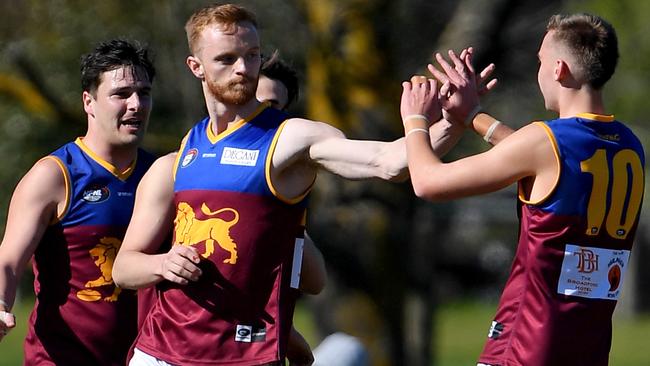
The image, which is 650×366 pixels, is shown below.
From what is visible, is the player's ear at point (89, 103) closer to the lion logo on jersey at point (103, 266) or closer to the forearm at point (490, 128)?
the lion logo on jersey at point (103, 266)

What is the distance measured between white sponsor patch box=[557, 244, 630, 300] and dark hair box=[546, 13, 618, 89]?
60 cm

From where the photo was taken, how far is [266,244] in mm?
5207

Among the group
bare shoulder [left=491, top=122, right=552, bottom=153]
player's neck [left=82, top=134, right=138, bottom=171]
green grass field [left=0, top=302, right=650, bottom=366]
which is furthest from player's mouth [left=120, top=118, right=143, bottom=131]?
green grass field [left=0, top=302, right=650, bottom=366]

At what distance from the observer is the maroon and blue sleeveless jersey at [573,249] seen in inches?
184

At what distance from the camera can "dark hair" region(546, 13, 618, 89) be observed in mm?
4730

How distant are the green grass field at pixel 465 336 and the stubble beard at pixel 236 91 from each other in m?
12.5

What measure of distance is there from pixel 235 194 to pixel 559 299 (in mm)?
1296

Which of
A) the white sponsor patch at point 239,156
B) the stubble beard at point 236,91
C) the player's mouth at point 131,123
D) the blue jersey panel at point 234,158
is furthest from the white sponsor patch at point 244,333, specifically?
the player's mouth at point 131,123

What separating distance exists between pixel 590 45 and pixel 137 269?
195 centimetres

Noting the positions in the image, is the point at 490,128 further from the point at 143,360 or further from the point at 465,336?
the point at 465,336

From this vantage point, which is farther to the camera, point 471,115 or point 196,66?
point 196,66

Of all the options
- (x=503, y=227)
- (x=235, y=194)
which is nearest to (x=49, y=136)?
(x=235, y=194)

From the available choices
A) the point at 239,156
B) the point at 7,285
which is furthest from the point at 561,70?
→ the point at 7,285

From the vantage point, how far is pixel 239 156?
5219 mm
